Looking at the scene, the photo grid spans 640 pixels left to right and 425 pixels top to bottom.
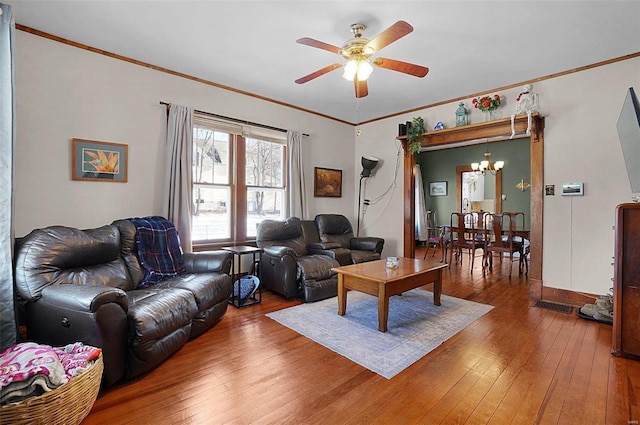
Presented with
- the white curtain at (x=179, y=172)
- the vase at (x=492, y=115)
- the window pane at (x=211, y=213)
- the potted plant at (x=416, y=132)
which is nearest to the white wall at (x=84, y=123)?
the white curtain at (x=179, y=172)

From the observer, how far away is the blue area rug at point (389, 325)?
7.77ft

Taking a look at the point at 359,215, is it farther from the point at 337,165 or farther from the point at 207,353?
the point at 207,353

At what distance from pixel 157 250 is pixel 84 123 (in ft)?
4.96

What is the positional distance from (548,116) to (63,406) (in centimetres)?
511

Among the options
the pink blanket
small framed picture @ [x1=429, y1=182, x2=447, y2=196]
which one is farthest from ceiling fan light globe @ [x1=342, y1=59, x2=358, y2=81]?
small framed picture @ [x1=429, y1=182, x2=447, y2=196]

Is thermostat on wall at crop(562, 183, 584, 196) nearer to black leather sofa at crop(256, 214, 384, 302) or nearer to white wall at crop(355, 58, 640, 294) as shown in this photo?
white wall at crop(355, 58, 640, 294)

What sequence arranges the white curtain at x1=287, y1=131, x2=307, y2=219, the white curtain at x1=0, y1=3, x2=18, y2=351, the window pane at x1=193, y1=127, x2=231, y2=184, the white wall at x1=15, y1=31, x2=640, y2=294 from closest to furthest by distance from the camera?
the white curtain at x1=0, y1=3, x2=18, y2=351
the white wall at x1=15, y1=31, x2=640, y2=294
the window pane at x1=193, y1=127, x2=231, y2=184
the white curtain at x1=287, y1=131, x2=307, y2=219

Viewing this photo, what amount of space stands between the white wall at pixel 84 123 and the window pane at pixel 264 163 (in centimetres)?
71

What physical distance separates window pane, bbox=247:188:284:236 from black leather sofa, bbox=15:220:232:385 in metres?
1.65

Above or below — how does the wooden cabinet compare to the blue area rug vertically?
above

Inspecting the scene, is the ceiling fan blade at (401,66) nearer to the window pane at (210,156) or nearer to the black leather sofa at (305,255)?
the black leather sofa at (305,255)

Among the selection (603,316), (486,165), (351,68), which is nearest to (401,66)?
(351,68)

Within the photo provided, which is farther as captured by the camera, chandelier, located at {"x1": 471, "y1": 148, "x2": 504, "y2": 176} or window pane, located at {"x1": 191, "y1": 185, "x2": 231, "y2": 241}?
chandelier, located at {"x1": 471, "y1": 148, "x2": 504, "y2": 176}

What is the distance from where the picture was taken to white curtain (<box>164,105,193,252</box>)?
359cm
